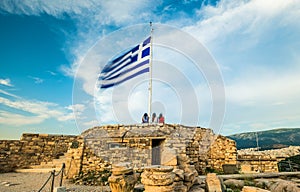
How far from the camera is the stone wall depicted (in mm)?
13219

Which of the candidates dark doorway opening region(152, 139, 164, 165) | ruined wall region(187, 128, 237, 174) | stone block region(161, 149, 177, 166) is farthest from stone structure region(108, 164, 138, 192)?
ruined wall region(187, 128, 237, 174)

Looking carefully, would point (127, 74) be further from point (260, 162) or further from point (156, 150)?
point (260, 162)

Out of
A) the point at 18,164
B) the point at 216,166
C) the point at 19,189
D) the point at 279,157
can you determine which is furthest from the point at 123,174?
the point at 279,157

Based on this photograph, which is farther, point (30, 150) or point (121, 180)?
point (30, 150)

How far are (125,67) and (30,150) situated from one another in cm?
930

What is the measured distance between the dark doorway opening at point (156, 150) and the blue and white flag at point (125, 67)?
399cm

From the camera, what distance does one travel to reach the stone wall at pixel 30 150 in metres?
13.2

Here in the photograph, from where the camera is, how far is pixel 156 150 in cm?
1154

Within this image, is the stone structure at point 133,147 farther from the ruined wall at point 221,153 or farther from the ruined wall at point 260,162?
the ruined wall at point 260,162

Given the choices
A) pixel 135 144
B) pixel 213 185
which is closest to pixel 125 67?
pixel 135 144

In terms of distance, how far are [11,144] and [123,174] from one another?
1152 cm

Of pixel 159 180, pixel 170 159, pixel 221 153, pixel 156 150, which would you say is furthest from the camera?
pixel 221 153

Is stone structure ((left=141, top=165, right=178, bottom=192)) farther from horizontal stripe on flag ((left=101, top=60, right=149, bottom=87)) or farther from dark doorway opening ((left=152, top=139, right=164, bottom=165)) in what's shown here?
horizontal stripe on flag ((left=101, top=60, right=149, bottom=87))

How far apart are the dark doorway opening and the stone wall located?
792 centimetres
